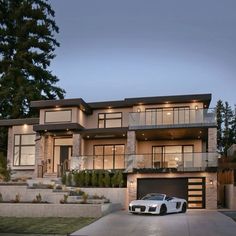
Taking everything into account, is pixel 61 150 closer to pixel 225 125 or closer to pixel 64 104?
pixel 64 104

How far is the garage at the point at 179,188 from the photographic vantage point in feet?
106

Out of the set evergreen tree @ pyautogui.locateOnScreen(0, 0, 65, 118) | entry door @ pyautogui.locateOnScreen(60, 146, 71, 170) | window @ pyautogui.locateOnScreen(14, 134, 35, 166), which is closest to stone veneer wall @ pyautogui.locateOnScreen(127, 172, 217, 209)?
entry door @ pyautogui.locateOnScreen(60, 146, 71, 170)

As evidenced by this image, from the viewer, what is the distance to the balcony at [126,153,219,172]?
32.2 metres

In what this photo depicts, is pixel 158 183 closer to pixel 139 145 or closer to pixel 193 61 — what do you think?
pixel 139 145

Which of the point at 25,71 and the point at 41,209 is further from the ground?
the point at 25,71

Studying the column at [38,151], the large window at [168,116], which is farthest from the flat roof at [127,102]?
the column at [38,151]

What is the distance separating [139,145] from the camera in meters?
38.1

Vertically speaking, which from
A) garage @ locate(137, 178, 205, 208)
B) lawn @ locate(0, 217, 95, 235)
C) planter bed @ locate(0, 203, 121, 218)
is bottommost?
lawn @ locate(0, 217, 95, 235)

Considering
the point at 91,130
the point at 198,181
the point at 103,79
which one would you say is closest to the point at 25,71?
the point at 91,130

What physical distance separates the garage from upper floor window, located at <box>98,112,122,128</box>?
648 cm

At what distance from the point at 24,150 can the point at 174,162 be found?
12.7 metres

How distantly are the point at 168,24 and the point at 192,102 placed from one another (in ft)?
30.2

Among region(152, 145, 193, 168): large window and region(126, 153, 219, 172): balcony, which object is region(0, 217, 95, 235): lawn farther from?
region(152, 145, 193, 168): large window

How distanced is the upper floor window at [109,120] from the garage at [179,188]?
6.48 metres
